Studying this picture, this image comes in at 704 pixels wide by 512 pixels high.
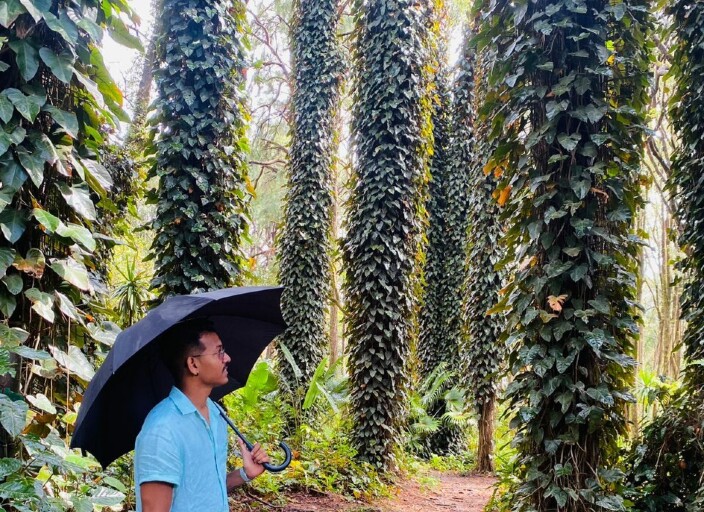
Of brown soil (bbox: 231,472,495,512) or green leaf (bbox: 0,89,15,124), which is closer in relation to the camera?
green leaf (bbox: 0,89,15,124)

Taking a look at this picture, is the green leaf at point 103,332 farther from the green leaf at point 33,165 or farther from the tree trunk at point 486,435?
the tree trunk at point 486,435

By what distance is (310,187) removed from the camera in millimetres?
10492

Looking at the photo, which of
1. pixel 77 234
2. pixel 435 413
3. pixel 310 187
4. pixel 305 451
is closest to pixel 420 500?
pixel 305 451

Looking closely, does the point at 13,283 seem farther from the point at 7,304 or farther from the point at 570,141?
the point at 570,141

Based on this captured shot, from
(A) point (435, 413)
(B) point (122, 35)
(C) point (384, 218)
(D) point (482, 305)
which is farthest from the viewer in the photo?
(A) point (435, 413)

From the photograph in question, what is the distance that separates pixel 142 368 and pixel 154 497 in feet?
1.76

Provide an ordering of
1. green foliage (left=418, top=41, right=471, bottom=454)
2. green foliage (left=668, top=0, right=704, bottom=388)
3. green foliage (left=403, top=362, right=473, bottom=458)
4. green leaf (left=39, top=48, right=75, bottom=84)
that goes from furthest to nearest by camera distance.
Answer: green foliage (left=418, top=41, right=471, bottom=454), green foliage (left=403, top=362, right=473, bottom=458), green foliage (left=668, top=0, right=704, bottom=388), green leaf (left=39, top=48, right=75, bottom=84)

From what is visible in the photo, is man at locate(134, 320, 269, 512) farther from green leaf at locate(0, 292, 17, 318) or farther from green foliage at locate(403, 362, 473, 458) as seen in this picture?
green foliage at locate(403, 362, 473, 458)

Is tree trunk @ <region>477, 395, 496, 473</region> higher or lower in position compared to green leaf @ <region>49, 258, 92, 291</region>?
lower

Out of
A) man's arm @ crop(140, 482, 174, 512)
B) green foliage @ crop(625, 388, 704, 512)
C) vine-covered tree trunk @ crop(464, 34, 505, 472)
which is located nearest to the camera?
man's arm @ crop(140, 482, 174, 512)

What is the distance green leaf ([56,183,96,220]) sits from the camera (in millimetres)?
2385

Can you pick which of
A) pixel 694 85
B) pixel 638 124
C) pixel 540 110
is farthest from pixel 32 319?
pixel 694 85

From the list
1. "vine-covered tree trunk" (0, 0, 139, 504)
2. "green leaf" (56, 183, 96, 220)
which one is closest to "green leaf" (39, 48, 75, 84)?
"vine-covered tree trunk" (0, 0, 139, 504)

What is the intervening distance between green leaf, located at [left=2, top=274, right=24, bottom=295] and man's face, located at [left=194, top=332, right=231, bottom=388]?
77cm
